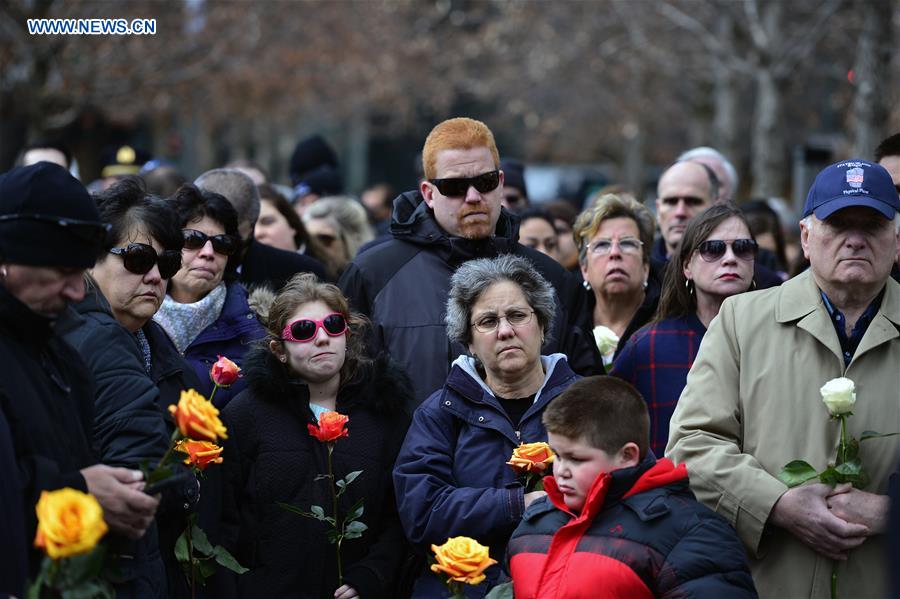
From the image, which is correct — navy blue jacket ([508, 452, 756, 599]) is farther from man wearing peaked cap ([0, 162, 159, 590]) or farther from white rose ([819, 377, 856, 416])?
man wearing peaked cap ([0, 162, 159, 590])

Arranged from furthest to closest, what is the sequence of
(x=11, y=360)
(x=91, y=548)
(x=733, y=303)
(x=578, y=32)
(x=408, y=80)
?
(x=408, y=80), (x=578, y=32), (x=733, y=303), (x=11, y=360), (x=91, y=548)

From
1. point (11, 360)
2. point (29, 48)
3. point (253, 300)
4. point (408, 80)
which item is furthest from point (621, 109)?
point (11, 360)

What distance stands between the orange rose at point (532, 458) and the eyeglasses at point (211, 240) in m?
2.06

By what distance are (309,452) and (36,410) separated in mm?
1808

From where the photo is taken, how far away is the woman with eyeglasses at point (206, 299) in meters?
6.04

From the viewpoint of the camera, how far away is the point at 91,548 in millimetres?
3340

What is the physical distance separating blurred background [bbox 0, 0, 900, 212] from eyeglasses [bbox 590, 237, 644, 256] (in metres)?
6.58

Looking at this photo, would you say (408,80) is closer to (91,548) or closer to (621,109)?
(621,109)

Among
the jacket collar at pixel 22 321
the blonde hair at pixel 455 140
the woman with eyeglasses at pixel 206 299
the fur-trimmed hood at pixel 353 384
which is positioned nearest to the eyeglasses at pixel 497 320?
the fur-trimmed hood at pixel 353 384

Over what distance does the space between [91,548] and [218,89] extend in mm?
27106

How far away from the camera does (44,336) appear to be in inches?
152


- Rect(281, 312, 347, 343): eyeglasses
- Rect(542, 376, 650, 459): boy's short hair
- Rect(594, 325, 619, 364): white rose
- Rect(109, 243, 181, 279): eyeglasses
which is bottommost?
Rect(542, 376, 650, 459): boy's short hair

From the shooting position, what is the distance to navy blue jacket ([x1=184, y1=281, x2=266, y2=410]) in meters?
5.92

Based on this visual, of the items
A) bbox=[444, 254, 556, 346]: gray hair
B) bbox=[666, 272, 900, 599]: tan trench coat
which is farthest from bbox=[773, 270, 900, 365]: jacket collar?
bbox=[444, 254, 556, 346]: gray hair
